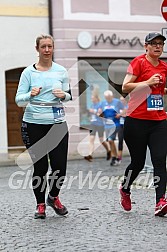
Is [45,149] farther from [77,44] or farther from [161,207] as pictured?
[77,44]

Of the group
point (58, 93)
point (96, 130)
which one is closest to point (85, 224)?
point (58, 93)

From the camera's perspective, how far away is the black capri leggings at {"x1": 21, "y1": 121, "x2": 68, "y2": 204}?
249 inches

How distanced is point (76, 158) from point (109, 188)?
7498 millimetres

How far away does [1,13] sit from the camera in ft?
58.0

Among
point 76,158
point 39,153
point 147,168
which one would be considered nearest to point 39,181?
point 39,153

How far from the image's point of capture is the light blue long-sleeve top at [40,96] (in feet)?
20.6

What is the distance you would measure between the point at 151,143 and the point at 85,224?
1.08 meters

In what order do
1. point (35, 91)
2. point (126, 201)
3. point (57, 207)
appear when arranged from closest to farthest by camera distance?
point (35, 91) → point (57, 207) → point (126, 201)

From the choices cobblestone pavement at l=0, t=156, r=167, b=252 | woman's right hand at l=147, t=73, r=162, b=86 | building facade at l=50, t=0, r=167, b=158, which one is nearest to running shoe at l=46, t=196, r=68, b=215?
cobblestone pavement at l=0, t=156, r=167, b=252

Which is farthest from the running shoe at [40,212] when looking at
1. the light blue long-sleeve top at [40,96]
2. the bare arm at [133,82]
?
the bare arm at [133,82]

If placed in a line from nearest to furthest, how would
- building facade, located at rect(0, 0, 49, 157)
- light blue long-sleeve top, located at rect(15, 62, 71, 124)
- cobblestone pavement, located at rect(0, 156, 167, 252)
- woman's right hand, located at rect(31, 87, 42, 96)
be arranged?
cobblestone pavement, located at rect(0, 156, 167, 252) < woman's right hand, located at rect(31, 87, 42, 96) < light blue long-sleeve top, located at rect(15, 62, 71, 124) < building facade, located at rect(0, 0, 49, 157)

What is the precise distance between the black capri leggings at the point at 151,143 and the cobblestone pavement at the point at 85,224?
16.4 inches

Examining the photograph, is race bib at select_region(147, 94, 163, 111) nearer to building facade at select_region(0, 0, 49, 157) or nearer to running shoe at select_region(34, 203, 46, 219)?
running shoe at select_region(34, 203, 46, 219)

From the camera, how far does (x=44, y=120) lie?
6.29m
